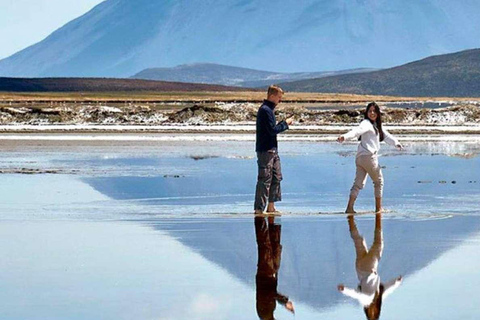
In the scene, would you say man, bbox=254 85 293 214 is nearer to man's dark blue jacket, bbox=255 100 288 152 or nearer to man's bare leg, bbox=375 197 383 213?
man's dark blue jacket, bbox=255 100 288 152

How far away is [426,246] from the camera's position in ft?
41.7

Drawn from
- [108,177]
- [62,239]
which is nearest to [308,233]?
[62,239]

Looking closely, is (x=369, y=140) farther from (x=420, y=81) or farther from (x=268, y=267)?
(x=420, y=81)

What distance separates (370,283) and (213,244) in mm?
2922

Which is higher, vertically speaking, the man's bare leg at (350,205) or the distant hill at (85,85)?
the man's bare leg at (350,205)

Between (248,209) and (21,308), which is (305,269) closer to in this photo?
(21,308)

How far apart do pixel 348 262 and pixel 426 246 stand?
4.73 ft

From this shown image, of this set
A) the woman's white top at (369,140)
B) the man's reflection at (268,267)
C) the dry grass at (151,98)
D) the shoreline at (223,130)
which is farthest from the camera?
the dry grass at (151,98)

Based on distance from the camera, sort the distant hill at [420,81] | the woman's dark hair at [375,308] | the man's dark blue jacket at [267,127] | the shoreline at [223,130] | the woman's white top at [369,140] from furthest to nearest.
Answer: the distant hill at [420,81], the shoreline at [223,130], the woman's white top at [369,140], the man's dark blue jacket at [267,127], the woman's dark hair at [375,308]

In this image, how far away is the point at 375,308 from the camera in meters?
9.38

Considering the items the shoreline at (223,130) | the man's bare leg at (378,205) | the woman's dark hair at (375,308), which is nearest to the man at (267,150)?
the man's bare leg at (378,205)

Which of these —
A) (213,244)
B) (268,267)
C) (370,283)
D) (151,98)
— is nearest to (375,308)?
(370,283)

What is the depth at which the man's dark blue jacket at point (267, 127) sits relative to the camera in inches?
628

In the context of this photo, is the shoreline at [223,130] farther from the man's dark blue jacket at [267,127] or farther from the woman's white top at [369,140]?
the man's dark blue jacket at [267,127]
